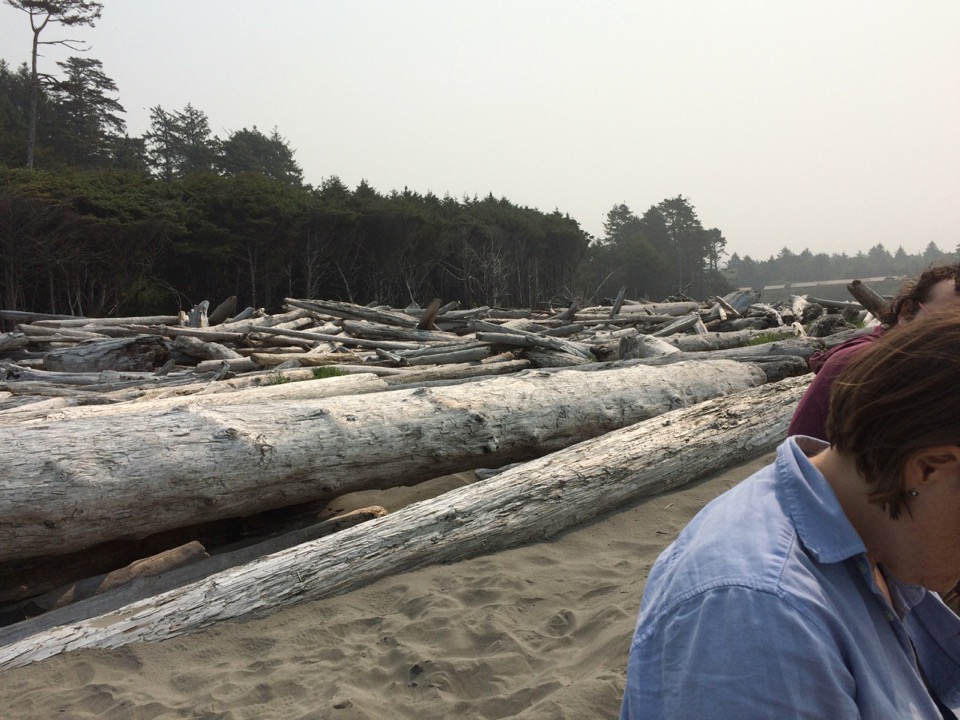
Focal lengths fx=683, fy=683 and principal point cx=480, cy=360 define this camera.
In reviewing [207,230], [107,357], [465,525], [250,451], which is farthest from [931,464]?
[207,230]

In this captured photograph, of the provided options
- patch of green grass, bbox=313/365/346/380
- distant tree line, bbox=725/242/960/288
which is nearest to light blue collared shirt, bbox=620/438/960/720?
patch of green grass, bbox=313/365/346/380

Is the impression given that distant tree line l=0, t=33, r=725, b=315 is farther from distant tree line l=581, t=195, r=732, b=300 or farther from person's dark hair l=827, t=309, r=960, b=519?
person's dark hair l=827, t=309, r=960, b=519

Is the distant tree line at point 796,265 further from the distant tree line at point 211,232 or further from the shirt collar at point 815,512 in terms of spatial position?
the shirt collar at point 815,512

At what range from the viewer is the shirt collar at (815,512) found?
39.6 inches

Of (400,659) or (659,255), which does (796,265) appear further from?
(400,659)

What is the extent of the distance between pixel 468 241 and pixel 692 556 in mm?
25896

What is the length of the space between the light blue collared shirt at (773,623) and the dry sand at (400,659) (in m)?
1.83

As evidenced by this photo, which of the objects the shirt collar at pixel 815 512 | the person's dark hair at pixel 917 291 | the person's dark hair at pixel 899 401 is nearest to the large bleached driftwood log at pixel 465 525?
the person's dark hair at pixel 917 291

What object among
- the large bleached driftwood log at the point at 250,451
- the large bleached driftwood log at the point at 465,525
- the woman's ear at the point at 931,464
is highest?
the woman's ear at the point at 931,464

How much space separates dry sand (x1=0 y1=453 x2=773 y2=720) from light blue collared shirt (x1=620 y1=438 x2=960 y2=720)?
1829 millimetres

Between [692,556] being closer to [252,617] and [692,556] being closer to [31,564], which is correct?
[252,617]

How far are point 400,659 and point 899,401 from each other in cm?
270

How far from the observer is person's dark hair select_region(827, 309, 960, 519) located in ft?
3.16

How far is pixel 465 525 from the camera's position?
160 inches
